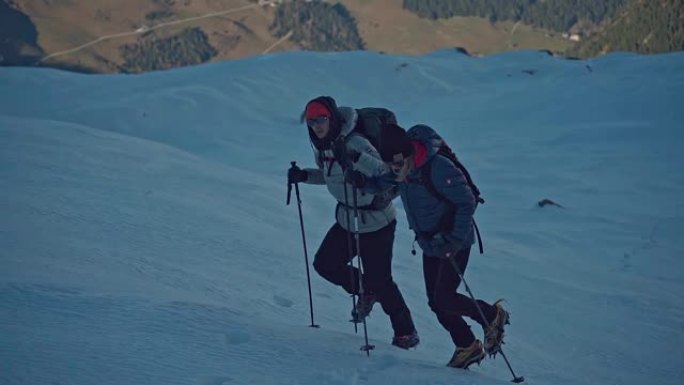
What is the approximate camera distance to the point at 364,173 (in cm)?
517

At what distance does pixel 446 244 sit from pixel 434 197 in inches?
13.2

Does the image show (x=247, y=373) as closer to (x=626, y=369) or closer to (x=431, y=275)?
(x=431, y=275)

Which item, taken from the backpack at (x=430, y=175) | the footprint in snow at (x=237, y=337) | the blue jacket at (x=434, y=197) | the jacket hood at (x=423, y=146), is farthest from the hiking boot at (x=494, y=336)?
the footprint in snow at (x=237, y=337)

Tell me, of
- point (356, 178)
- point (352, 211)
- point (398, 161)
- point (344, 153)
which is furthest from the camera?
point (352, 211)

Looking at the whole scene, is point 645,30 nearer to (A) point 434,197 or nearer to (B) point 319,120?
(A) point 434,197

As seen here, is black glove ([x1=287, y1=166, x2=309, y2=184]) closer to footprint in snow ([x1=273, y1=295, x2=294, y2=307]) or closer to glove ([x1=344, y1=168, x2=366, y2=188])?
glove ([x1=344, y1=168, x2=366, y2=188])

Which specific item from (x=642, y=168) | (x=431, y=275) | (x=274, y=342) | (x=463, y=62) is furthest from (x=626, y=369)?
(x=463, y=62)

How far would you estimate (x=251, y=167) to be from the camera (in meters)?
21.0

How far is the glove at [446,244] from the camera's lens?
16.7 feet

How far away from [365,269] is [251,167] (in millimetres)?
15750

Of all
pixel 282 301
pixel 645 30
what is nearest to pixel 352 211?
pixel 282 301

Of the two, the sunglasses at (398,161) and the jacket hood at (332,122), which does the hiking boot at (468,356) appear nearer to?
the sunglasses at (398,161)

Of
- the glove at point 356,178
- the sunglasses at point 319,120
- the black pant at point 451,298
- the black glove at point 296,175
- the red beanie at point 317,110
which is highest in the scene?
the red beanie at point 317,110

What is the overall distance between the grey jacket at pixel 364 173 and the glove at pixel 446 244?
50 centimetres
